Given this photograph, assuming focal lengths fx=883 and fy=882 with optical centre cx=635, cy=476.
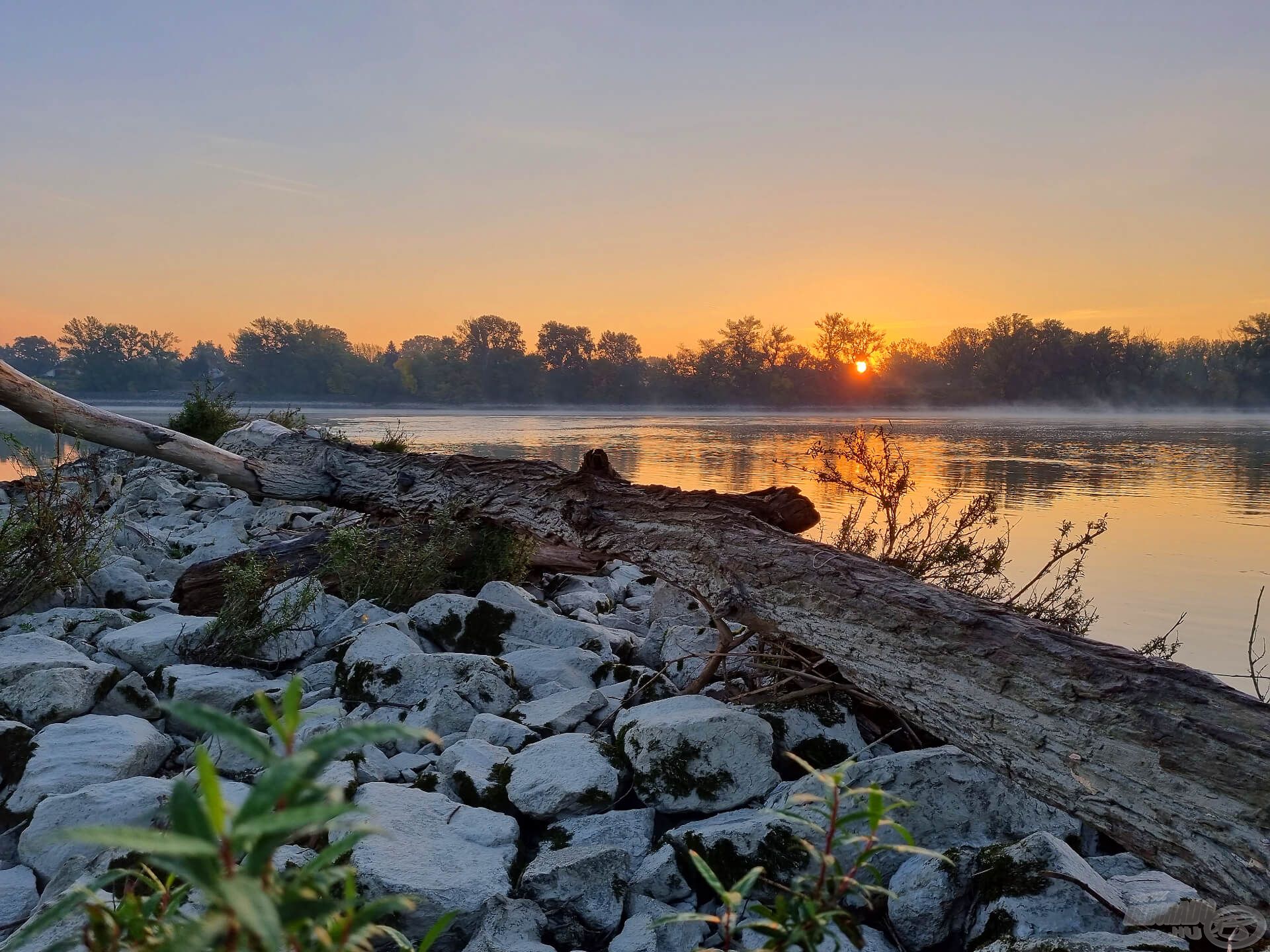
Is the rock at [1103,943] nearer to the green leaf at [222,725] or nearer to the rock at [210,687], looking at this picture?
the green leaf at [222,725]

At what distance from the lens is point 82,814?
2725mm

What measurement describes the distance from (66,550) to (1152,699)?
5272 mm

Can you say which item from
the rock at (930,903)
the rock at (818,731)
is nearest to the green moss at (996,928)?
the rock at (930,903)

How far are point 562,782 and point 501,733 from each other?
0.52 metres

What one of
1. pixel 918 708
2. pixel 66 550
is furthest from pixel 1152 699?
pixel 66 550

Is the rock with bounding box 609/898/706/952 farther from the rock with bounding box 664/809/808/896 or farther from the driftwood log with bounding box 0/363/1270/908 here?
the driftwood log with bounding box 0/363/1270/908

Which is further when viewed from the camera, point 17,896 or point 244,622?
point 244,622

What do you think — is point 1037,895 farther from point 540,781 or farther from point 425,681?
point 425,681

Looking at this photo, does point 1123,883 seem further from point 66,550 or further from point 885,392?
point 885,392

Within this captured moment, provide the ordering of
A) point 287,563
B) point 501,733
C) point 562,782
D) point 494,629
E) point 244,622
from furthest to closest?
point 287,563
point 494,629
point 244,622
point 501,733
point 562,782

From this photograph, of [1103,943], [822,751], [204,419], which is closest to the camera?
[1103,943]

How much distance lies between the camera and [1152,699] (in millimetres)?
2438

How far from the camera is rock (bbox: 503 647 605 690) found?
13.6 feet

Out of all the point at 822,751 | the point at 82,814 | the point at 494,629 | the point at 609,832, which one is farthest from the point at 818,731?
the point at 82,814
